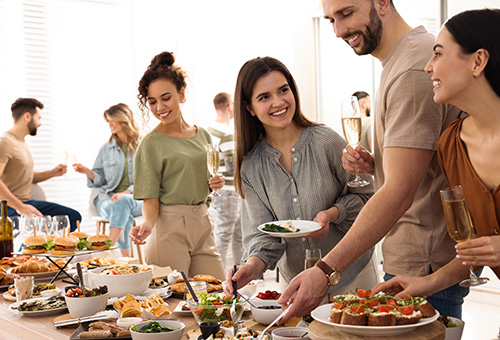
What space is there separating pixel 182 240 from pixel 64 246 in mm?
817

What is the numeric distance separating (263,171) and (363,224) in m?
0.92

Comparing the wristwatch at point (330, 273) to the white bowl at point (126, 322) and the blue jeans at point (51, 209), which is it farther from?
the blue jeans at point (51, 209)

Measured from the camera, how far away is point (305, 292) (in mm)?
1670

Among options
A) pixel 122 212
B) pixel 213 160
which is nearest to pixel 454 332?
pixel 213 160

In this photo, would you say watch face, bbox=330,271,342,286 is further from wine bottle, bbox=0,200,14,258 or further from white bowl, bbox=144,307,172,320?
wine bottle, bbox=0,200,14,258

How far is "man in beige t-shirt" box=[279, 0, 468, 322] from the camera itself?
177 centimetres

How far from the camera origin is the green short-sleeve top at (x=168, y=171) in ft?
11.1

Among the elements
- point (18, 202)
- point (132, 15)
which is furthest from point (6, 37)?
point (18, 202)

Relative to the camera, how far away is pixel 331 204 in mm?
2594

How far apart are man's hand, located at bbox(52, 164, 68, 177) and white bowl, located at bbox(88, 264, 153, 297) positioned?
4077 mm

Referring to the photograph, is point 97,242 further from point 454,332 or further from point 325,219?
point 454,332

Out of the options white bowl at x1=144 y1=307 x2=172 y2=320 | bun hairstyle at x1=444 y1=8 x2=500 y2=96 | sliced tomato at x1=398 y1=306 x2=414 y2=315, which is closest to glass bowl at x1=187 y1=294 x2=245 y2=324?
white bowl at x1=144 y1=307 x2=172 y2=320

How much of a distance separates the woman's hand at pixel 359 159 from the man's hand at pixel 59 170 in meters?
4.63

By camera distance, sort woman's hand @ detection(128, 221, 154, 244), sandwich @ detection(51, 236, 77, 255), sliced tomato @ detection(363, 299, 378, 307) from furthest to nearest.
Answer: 1. woman's hand @ detection(128, 221, 154, 244)
2. sandwich @ detection(51, 236, 77, 255)
3. sliced tomato @ detection(363, 299, 378, 307)
